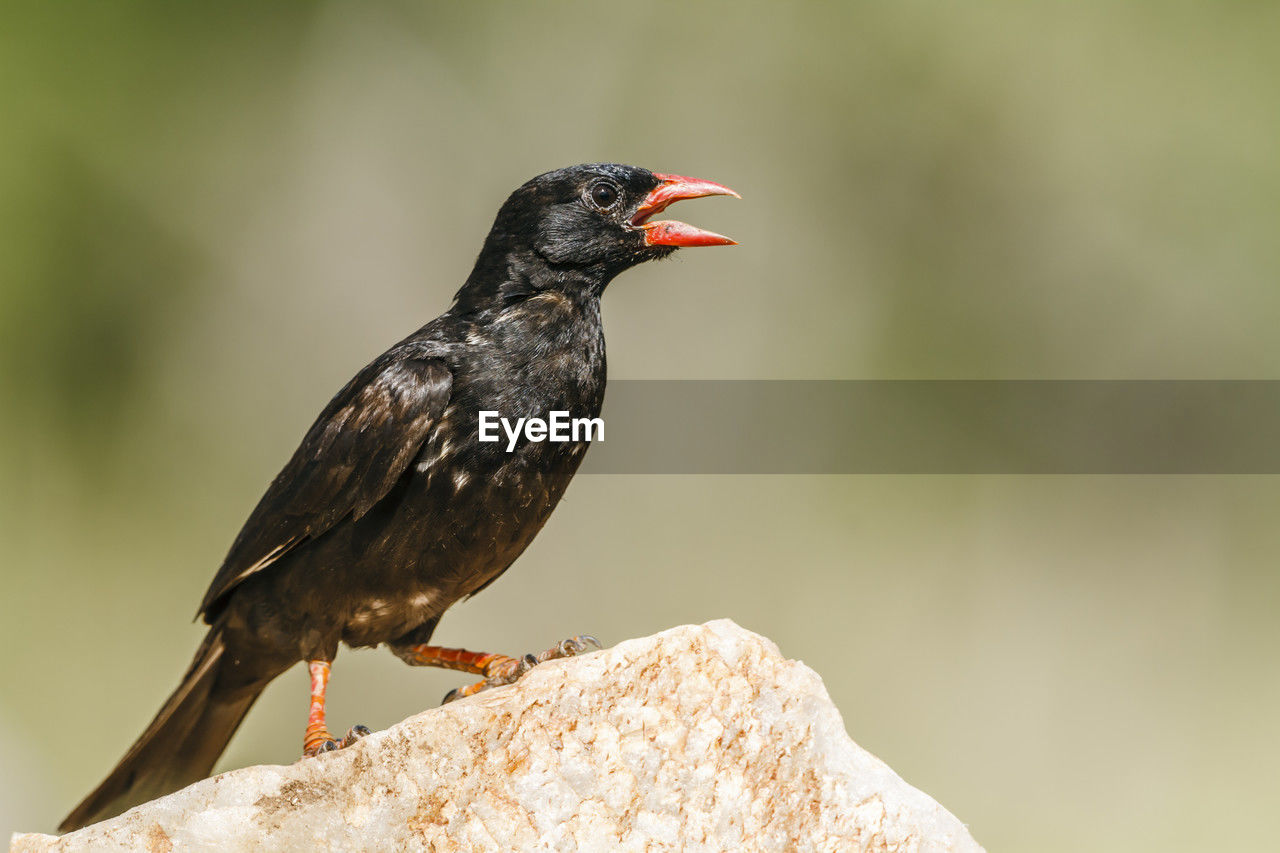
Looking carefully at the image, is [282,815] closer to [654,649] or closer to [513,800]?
[513,800]

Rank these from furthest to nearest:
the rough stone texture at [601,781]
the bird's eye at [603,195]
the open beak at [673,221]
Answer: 1. the bird's eye at [603,195]
2. the open beak at [673,221]
3. the rough stone texture at [601,781]

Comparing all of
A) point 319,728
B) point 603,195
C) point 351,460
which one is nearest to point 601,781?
point 319,728

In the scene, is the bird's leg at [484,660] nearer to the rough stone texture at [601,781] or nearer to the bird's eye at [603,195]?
→ the rough stone texture at [601,781]

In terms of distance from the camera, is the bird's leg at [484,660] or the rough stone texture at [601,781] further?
the bird's leg at [484,660]

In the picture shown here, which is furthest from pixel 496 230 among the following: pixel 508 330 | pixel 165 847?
pixel 165 847

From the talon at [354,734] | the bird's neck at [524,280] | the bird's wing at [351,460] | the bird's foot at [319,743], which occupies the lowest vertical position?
the bird's foot at [319,743]

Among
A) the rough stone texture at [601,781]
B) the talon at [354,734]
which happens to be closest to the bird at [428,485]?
the talon at [354,734]

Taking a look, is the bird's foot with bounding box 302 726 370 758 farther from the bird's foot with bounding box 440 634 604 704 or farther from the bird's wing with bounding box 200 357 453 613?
the bird's wing with bounding box 200 357 453 613
